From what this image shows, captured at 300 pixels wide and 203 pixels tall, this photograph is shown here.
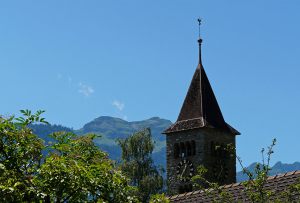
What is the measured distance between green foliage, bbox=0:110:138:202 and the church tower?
40842 millimetres

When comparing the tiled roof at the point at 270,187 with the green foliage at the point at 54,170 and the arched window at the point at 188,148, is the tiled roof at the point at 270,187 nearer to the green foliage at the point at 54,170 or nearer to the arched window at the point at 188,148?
the green foliage at the point at 54,170

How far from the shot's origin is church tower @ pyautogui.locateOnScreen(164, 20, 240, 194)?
5419 cm

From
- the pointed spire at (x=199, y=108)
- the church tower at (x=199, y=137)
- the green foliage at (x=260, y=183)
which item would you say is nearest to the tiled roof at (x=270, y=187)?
the green foliage at (x=260, y=183)

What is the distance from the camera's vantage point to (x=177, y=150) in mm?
56281

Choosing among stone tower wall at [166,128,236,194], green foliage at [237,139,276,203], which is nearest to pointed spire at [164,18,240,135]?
stone tower wall at [166,128,236,194]

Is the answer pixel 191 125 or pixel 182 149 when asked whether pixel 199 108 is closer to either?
pixel 191 125

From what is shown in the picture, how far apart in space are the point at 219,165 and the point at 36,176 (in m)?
43.2

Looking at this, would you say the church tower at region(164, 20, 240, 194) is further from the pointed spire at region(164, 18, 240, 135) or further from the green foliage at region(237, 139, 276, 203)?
the green foliage at region(237, 139, 276, 203)

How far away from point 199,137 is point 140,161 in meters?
10.2

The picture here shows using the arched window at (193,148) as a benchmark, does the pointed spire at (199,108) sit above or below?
above

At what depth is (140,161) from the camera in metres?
63.2

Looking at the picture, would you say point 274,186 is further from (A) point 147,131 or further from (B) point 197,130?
(A) point 147,131

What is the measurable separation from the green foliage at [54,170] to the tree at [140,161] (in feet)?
155

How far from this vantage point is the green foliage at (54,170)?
38.5 feet
